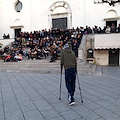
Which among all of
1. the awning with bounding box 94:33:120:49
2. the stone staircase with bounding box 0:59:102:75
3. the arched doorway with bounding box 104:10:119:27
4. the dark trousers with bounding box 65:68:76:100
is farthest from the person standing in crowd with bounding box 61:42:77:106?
the arched doorway with bounding box 104:10:119:27

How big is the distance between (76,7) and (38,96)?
59.6ft

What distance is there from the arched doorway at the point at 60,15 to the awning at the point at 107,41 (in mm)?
6857

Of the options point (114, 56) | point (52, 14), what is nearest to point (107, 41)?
point (114, 56)

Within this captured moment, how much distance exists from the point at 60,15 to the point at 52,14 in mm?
1301

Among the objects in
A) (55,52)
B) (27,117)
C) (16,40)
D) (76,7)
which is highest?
(76,7)

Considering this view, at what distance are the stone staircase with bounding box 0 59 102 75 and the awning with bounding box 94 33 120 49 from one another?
4.58 m

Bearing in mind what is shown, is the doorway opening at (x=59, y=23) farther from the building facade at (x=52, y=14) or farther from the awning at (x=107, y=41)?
the awning at (x=107, y=41)

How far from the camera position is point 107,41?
15.2 metres

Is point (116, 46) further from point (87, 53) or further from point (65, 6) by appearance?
point (65, 6)

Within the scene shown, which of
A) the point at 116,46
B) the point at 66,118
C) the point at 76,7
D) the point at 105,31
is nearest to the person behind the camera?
the point at 66,118

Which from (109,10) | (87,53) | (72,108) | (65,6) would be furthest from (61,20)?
(72,108)

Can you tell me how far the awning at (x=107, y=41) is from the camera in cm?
1494

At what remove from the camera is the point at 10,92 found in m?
5.81

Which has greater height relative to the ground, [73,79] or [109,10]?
[109,10]
